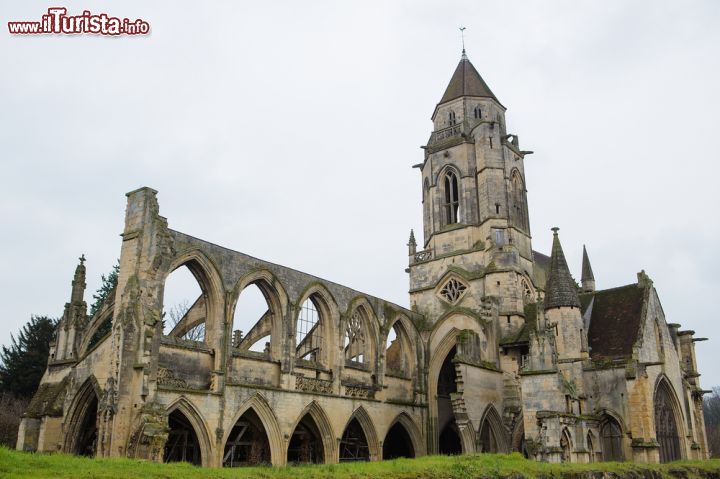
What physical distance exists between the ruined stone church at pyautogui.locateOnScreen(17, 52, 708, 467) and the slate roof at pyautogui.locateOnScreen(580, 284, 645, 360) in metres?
0.08

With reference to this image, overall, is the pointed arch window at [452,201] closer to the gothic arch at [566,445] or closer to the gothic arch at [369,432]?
the gothic arch at [369,432]

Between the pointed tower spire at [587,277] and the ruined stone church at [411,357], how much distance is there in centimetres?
754

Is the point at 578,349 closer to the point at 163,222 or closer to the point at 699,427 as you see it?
the point at 699,427

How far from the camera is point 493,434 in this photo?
1051 inches

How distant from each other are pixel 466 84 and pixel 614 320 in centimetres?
1422

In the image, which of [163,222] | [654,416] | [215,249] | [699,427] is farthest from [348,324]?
[699,427]

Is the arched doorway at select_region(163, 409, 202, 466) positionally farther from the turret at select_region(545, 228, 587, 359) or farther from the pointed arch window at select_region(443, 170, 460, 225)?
the pointed arch window at select_region(443, 170, 460, 225)

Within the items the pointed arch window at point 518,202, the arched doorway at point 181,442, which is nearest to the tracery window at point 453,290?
the pointed arch window at point 518,202

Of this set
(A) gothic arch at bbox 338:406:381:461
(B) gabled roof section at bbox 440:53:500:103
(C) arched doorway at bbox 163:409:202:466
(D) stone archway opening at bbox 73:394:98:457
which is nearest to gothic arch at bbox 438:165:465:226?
(B) gabled roof section at bbox 440:53:500:103

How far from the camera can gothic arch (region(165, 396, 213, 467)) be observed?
61.7 ft

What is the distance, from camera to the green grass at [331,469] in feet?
28.2

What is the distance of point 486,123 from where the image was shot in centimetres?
3173

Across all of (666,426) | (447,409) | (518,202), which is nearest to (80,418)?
(447,409)

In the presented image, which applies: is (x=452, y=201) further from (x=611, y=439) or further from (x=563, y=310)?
(x=611, y=439)
